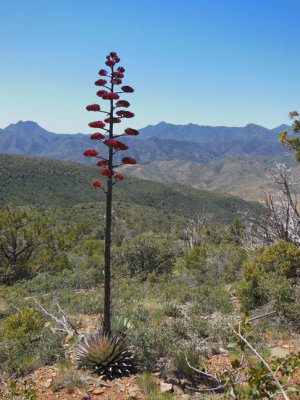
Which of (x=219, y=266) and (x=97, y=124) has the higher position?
(x=97, y=124)

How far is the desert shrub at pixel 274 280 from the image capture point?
628 centimetres

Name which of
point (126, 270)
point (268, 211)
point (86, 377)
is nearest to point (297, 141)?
point (268, 211)

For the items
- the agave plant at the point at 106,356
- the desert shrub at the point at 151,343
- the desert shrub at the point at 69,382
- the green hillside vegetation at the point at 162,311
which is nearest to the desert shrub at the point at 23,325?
the green hillside vegetation at the point at 162,311

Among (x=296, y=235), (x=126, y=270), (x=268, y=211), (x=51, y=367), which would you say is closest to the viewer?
(x=51, y=367)

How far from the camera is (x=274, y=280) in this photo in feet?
22.0

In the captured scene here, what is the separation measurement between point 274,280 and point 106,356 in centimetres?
440

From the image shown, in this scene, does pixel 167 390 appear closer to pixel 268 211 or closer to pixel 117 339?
pixel 117 339

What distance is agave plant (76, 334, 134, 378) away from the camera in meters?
4.67

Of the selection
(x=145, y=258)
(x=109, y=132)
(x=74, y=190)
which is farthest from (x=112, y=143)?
(x=74, y=190)

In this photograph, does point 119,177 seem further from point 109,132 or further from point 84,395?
point 84,395

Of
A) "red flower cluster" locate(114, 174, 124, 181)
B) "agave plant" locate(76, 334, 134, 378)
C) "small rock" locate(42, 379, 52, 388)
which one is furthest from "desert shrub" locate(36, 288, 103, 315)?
Result: "red flower cluster" locate(114, 174, 124, 181)

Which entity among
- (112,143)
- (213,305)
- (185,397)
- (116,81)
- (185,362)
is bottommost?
(213,305)

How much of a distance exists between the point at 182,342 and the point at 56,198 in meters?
92.6

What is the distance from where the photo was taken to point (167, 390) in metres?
4.10
